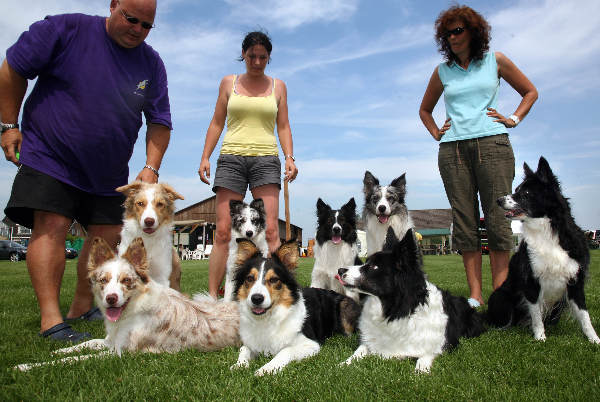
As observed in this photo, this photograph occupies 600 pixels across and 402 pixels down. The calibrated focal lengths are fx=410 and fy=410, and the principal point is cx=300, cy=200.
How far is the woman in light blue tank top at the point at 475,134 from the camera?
5227mm

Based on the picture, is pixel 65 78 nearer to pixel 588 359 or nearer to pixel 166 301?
pixel 166 301

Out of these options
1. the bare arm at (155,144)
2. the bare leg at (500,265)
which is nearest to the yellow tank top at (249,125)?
the bare arm at (155,144)

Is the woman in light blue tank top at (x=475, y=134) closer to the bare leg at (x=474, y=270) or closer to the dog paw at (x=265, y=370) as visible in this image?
the bare leg at (x=474, y=270)

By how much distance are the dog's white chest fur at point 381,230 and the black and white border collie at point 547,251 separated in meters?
2.18

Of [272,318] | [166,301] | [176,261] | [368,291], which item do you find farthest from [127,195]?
[368,291]

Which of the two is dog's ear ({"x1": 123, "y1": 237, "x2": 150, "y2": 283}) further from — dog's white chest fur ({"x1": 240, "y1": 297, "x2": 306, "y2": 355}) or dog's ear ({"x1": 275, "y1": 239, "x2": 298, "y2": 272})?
dog's ear ({"x1": 275, "y1": 239, "x2": 298, "y2": 272})

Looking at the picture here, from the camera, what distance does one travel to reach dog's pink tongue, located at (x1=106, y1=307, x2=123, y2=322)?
3438 millimetres

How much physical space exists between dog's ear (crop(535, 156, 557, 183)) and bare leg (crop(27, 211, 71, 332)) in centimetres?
480

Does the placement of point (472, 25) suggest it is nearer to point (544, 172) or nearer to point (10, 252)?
point (544, 172)

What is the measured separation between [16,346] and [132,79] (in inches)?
114

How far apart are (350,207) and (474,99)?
7.83 feet

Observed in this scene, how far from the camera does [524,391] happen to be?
268 centimetres

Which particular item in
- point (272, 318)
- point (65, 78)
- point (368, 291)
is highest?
point (65, 78)

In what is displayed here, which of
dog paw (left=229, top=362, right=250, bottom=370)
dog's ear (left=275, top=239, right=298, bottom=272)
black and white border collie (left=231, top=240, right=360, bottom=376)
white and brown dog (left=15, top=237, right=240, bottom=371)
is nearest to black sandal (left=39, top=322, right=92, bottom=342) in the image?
white and brown dog (left=15, top=237, right=240, bottom=371)
